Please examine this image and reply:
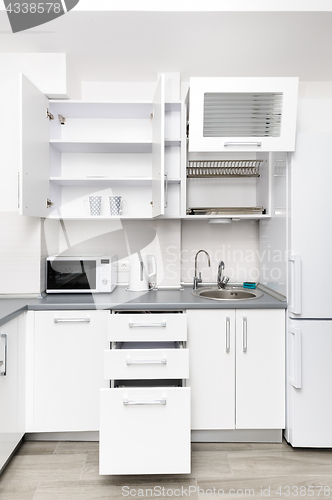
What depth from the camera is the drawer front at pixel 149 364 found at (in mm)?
1735

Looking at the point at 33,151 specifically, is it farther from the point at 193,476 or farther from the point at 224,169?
the point at 193,476

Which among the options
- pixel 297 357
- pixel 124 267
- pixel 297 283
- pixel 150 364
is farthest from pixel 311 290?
pixel 124 267

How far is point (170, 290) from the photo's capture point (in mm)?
2412

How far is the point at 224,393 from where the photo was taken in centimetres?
199

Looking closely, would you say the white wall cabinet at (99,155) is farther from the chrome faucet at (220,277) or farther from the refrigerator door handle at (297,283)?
the refrigerator door handle at (297,283)

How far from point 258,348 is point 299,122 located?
1.35 metres

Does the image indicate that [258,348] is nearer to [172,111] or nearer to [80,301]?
[80,301]

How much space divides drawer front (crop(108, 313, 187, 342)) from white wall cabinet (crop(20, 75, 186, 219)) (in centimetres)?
60

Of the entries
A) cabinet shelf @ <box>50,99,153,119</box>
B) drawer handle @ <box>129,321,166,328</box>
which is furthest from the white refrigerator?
cabinet shelf @ <box>50,99,153,119</box>

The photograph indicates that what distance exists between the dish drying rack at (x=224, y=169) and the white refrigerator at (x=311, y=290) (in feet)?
2.11

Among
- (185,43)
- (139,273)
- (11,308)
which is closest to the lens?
(11,308)

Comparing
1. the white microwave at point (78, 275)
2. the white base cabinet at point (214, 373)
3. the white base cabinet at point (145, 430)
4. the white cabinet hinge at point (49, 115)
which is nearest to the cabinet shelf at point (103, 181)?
the white cabinet hinge at point (49, 115)

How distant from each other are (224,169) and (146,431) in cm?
184

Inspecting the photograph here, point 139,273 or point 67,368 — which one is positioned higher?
point 139,273
